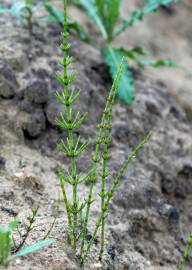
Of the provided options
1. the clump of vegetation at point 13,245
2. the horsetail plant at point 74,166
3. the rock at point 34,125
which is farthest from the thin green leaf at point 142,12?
the clump of vegetation at point 13,245

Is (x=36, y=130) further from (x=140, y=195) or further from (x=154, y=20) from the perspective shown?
(x=154, y=20)

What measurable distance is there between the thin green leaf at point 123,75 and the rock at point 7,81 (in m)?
0.74

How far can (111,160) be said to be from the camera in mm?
3059

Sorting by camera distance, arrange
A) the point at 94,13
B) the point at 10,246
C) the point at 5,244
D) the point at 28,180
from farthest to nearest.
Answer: the point at 94,13 → the point at 28,180 → the point at 10,246 → the point at 5,244

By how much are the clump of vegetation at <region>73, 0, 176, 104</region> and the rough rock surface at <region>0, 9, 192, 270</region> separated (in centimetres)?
8

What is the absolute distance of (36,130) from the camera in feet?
9.87

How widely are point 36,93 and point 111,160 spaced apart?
0.59 meters

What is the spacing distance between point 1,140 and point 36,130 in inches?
9.2

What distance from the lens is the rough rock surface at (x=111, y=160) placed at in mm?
2535

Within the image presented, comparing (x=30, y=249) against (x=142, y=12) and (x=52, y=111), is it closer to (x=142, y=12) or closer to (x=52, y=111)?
(x=52, y=111)

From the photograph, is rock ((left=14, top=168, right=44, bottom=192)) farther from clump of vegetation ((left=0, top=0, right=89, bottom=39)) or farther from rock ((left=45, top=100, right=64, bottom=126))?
clump of vegetation ((left=0, top=0, right=89, bottom=39))

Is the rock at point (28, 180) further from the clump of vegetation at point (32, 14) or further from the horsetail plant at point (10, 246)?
the clump of vegetation at point (32, 14)

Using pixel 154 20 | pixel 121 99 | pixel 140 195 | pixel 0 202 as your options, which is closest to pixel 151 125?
pixel 121 99

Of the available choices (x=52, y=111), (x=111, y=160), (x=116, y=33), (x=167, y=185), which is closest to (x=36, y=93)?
(x=52, y=111)
